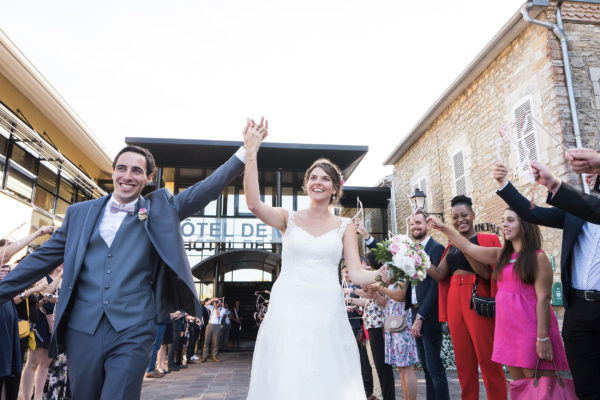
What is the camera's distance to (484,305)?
366cm

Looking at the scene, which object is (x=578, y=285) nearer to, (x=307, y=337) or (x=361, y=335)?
(x=307, y=337)

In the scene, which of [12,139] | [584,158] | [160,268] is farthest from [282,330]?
[12,139]

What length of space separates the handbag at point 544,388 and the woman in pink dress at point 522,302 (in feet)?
0.50

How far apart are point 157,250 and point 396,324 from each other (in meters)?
3.08

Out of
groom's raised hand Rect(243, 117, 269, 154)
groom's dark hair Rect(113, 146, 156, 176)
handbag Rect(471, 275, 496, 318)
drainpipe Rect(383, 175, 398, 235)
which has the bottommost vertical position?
handbag Rect(471, 275, 496, 318)

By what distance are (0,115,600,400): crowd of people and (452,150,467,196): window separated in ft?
30.1

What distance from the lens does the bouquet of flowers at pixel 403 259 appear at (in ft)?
8.66

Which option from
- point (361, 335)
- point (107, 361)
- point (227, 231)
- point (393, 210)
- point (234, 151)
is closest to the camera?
point (107, 361)

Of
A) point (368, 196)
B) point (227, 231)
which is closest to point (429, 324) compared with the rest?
point (227, 231)

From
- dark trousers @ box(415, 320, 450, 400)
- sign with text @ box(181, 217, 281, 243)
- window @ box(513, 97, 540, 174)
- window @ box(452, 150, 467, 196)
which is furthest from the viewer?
sign with text @ box(181, 217, 281, 243)

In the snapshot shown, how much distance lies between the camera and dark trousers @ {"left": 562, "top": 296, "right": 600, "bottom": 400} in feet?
9.02

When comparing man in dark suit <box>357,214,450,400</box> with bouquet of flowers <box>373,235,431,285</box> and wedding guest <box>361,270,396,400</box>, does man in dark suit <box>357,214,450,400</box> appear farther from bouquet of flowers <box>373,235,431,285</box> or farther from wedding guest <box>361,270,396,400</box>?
bouquet of flowers <box>373,235,431,285</box>

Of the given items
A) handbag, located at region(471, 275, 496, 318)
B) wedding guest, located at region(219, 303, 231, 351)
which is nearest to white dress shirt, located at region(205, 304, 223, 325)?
wedding guest, located at region(219, 303, 231, 351)

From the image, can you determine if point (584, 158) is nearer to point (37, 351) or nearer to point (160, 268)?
point (160, 268)
